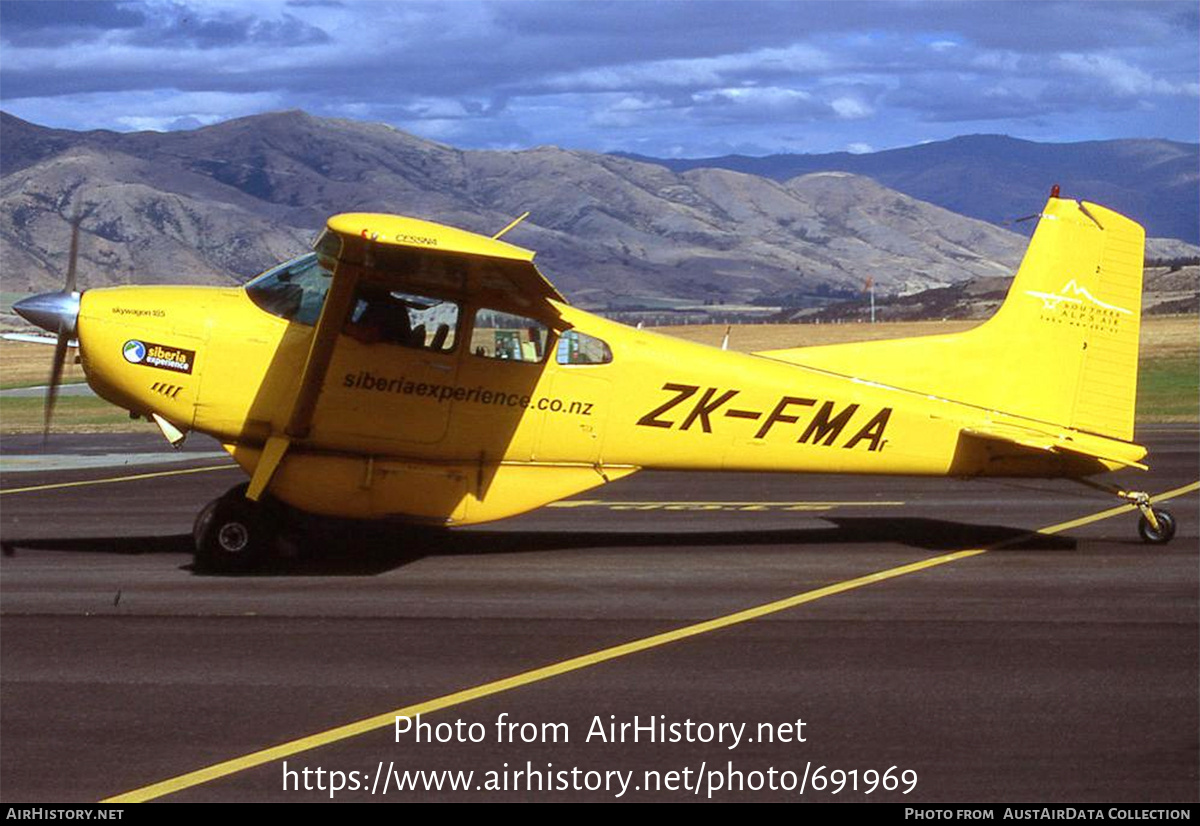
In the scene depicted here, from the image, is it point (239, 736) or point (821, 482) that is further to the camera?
point (821, 482)

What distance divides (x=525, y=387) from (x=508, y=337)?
1.46ft

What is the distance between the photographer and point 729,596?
37.4 ft

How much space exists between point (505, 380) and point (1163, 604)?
544 centimetres

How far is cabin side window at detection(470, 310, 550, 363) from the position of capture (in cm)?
1278

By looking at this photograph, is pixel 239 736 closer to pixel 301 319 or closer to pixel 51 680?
pixel 51 680

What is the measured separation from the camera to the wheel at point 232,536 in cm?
1240

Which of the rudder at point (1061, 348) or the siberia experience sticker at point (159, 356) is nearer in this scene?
the siberia experience sticker at point (159, 356)

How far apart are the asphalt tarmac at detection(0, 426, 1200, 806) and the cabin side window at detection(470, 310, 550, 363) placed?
1750mm

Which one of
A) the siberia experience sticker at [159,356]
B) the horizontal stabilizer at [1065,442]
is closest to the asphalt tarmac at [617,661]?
the horizontal stabilizer at [1065,442]

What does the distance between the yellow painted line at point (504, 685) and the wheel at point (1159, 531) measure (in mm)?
1480

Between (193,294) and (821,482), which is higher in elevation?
(193,294)

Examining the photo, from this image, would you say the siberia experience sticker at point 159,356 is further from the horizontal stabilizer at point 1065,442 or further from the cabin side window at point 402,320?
the horizontal stabilizer at point 1065,442

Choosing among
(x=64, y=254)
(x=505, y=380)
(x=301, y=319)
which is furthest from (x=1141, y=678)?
(x=64, y=254)

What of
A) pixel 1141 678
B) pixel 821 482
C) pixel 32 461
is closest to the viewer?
pixel 1141 678
